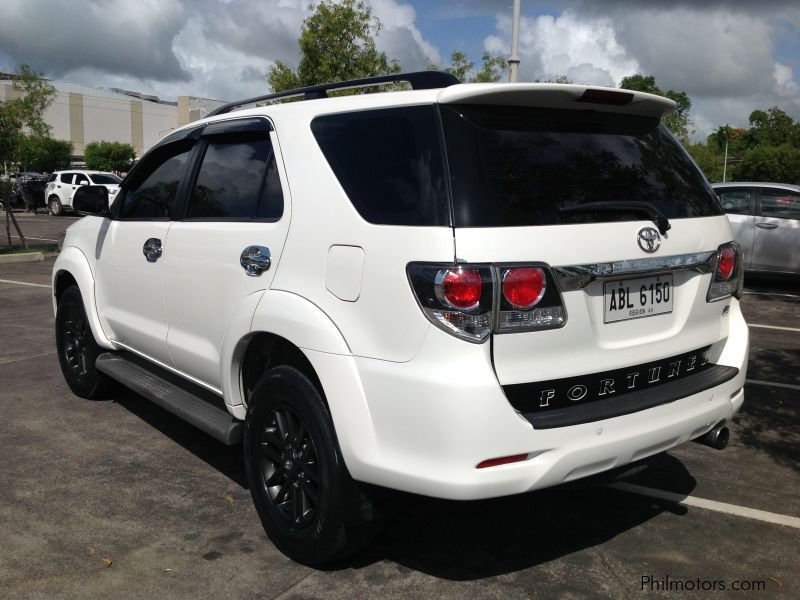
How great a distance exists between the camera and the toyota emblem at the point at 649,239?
9.89 feet

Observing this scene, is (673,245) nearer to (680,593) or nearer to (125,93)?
(680,593)

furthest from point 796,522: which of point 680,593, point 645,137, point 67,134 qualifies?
point 67,134

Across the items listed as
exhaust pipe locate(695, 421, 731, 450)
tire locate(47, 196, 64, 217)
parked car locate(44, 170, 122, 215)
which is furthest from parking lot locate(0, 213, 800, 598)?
tire locate(47, 196, 64, 217)

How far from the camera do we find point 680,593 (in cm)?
307

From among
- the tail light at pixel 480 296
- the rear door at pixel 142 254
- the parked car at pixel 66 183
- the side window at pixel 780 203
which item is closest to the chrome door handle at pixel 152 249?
the rear door at pixel 142 254

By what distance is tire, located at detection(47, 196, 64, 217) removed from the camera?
100 ft

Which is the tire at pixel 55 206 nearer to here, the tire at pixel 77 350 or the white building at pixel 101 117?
the tire at pixel 77 350

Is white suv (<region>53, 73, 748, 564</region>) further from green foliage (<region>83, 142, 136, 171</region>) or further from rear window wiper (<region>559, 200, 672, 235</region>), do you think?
green foliage (<region>83, 142, 136, 171</region>)

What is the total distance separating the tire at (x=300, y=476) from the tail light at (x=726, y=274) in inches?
67.4

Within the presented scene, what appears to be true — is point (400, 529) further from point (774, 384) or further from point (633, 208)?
point (774, 384)

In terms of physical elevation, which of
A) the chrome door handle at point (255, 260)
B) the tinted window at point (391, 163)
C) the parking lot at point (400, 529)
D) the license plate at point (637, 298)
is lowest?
the parking lot at point (400, 529)

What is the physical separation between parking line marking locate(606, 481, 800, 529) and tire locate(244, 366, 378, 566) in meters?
1.47

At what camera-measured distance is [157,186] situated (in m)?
4.62
